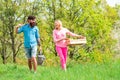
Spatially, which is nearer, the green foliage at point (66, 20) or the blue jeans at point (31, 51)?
the blue jeans at point (31, 51)

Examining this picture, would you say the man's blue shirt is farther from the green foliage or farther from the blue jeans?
the green foliage

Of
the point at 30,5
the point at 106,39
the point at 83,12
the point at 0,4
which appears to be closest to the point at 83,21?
the point at 83,12

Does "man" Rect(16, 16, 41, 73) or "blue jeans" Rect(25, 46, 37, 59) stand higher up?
"man" Rect(16, 16, 41, 73)

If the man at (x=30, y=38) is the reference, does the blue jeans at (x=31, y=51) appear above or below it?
below

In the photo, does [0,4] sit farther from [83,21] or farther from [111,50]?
[111,50]

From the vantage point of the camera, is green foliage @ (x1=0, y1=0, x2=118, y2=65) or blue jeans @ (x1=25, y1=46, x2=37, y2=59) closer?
blue jeans @ (x1=25, y1=46, x2=37, y2=59)

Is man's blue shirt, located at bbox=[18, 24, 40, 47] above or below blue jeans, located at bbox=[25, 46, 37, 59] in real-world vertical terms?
above

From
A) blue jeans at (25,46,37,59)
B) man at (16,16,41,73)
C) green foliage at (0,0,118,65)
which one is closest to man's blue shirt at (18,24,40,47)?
man at (16,16,41,73)

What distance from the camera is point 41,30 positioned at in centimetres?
4303

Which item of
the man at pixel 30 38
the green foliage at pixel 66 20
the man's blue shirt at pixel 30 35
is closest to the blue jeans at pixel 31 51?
the man at pixel 30 38

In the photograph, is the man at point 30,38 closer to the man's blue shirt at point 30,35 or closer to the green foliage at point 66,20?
the man's blue shirt at point 30,35

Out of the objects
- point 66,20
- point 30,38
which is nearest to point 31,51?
point 30,38

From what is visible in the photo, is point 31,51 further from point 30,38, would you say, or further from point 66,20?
point 66,20

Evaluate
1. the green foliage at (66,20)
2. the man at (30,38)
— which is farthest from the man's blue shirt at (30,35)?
the green foliage at (66,20)
